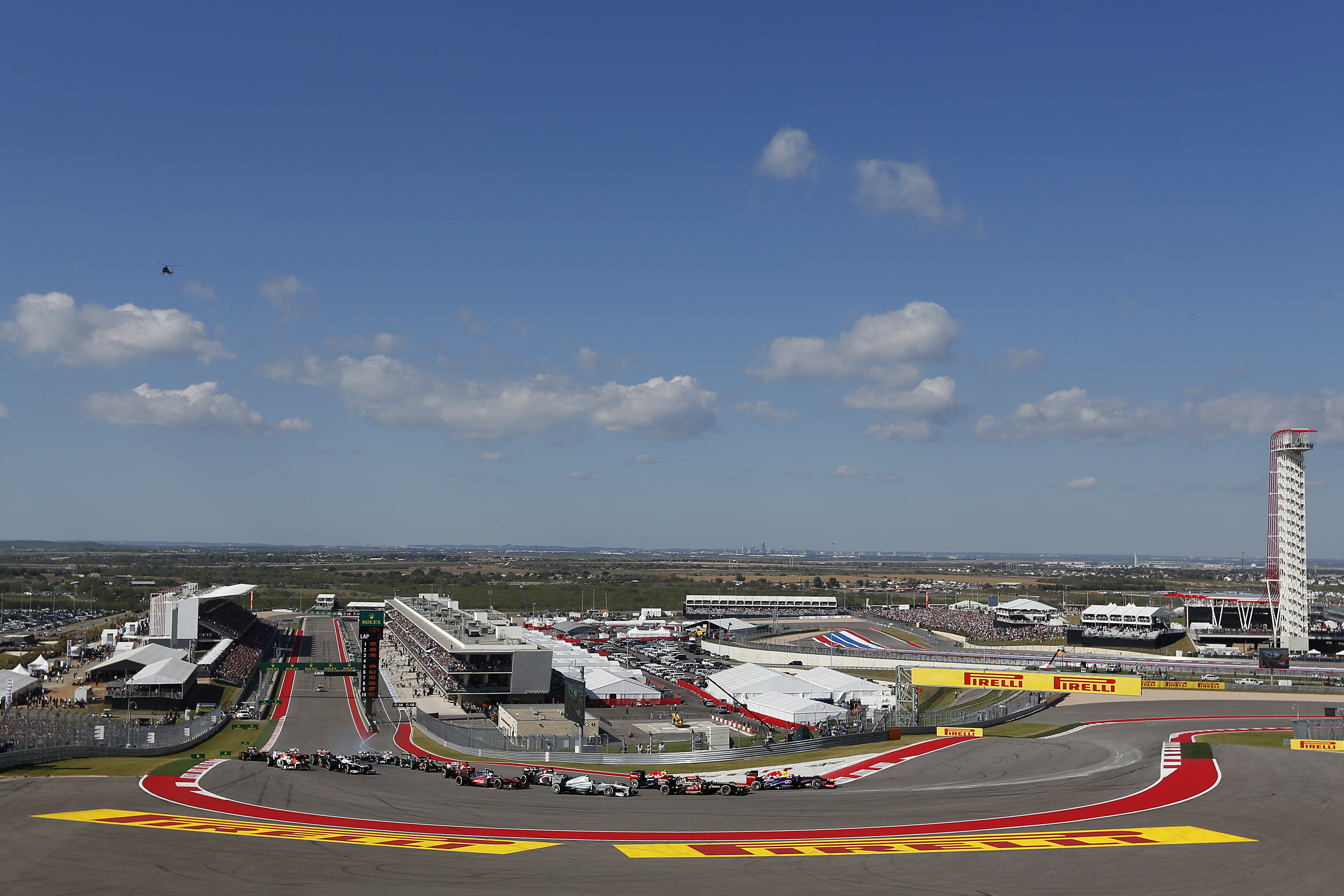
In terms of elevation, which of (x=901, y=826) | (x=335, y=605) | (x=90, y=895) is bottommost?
(x=335, y=605)

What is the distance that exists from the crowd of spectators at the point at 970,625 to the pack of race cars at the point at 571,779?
8815 cm

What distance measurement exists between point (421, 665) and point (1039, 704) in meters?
62.4

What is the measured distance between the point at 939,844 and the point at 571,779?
17197 mm

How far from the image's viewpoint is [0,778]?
3562 centimetres

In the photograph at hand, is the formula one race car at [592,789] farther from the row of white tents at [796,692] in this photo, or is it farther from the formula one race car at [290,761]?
the row of white tents at [796,692]

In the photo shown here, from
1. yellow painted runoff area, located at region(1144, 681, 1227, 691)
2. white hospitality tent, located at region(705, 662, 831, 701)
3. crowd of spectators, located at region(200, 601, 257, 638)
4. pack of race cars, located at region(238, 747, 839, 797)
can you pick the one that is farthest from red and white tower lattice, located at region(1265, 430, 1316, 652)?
crowd of spectators, located at region(200, 601, 257, 638)

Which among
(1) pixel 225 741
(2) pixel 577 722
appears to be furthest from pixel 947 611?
(1) pixel 225 741

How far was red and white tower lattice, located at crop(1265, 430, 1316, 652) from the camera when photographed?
366 ft

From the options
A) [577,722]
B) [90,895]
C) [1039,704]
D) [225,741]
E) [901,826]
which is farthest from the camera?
[1039,704]

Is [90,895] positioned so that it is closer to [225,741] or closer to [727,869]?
[727,869]

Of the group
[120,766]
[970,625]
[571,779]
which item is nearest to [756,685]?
[571,779]

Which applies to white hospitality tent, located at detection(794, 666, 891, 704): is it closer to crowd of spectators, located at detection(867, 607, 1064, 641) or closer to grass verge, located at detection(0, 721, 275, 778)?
grass verge, located at detection(0, 721, 275, 778)

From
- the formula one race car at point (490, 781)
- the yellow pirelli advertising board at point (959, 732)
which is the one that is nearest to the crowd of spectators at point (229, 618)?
the formula one race car at point (490, 781)

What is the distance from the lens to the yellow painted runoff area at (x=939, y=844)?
25.0 meters
